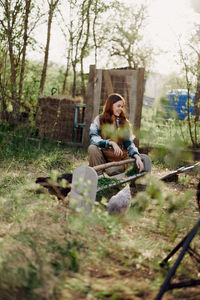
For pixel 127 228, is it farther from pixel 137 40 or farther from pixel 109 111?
pixel 137 40

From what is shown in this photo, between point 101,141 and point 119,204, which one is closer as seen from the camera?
point 119,204

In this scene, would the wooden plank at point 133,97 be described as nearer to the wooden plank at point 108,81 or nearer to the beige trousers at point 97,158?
the wooden plank at point 108,81

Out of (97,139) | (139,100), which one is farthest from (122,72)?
(97,139)

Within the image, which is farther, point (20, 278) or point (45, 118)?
point (45, 118)

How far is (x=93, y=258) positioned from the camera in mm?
2545

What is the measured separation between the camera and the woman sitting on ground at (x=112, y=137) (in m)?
4.57

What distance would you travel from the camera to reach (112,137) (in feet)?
15.6

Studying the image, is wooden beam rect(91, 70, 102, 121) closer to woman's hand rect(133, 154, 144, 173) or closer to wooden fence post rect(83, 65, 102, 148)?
wooden fence post rect(83, 65, 102, 148)

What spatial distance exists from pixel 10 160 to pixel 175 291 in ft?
14.0

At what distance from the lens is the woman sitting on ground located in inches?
180

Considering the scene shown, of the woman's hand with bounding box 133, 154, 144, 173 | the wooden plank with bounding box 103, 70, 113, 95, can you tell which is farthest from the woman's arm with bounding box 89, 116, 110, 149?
the wooden plank with bounding box 103, 70, 113, 95

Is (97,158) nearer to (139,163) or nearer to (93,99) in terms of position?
(139,163)

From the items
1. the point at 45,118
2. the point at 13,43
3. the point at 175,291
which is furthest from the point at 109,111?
the point at 13,43

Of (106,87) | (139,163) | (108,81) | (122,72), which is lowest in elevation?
(139,163)
